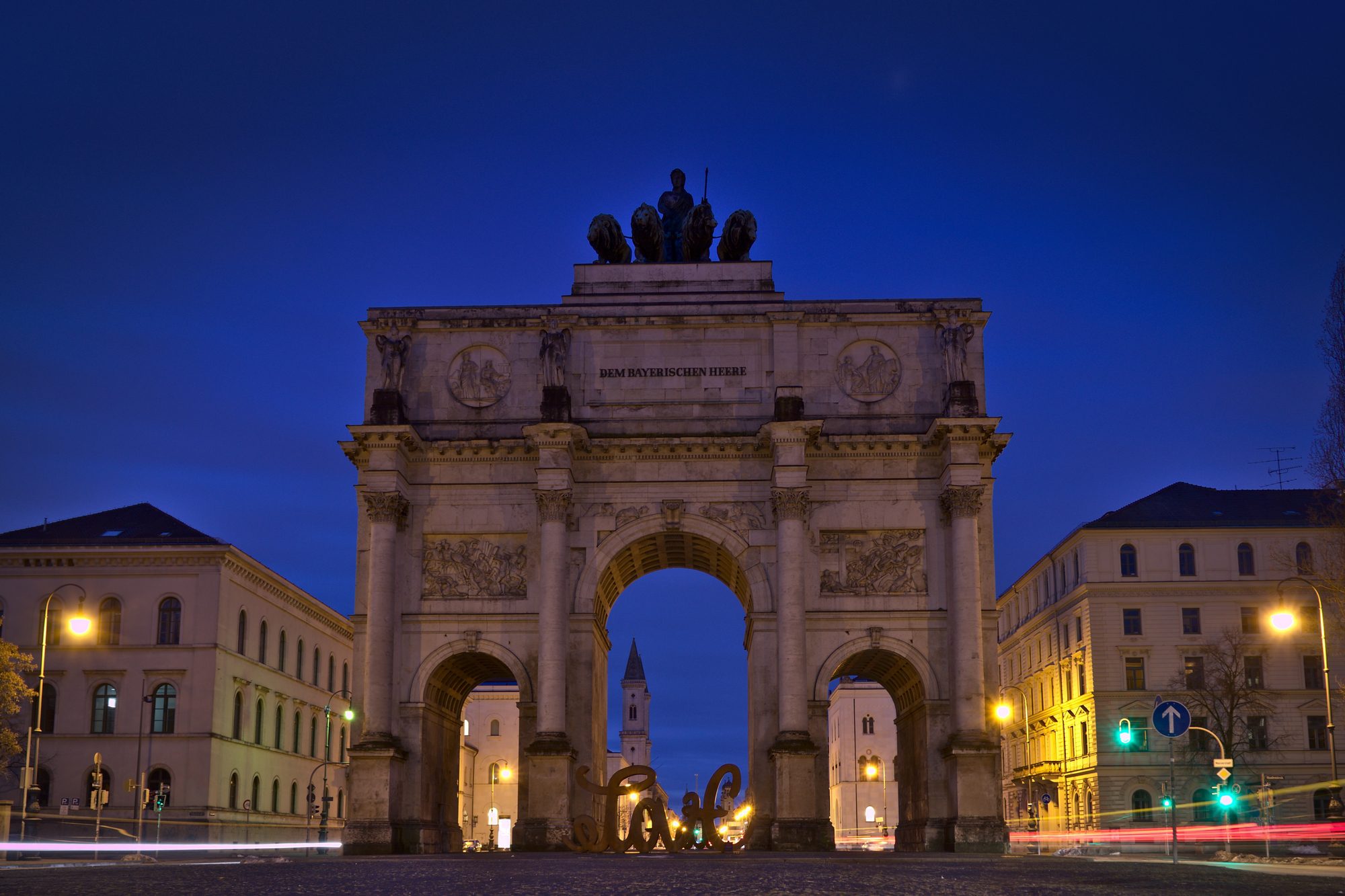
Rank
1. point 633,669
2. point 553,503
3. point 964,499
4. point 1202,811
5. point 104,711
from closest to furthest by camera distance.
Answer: point 964,499, point 553,503, point 104,711, point 1202,811, point 633,669

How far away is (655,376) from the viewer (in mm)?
43781

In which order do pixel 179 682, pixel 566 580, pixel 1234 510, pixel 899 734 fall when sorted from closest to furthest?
pixel 566 580 < pixel 899 734 < pixel 179 682 < pixel 1234 510

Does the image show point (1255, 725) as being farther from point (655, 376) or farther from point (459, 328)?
point (459, 328)

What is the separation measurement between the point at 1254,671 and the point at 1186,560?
5.68 metres

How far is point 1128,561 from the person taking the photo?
69938mm

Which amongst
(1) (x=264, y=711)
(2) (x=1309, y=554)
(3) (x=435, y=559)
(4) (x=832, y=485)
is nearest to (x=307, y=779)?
(1) (x=264, y=711)

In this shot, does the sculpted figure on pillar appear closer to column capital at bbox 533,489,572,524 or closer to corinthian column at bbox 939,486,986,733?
corinthian column at bbox 939,486,986,733

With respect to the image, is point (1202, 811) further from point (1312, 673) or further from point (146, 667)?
point (146, 667)

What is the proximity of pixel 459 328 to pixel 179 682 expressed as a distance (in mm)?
25069

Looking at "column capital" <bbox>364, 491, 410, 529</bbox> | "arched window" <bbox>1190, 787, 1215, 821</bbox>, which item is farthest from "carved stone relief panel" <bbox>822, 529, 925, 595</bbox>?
"arched window" <bbox>1190, 787, 1215, 821</bbox>

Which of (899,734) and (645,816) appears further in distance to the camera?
(899,734)

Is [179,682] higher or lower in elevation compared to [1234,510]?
Answer: lower

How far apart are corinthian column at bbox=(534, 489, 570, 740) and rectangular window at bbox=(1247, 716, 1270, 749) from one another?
3781 cm

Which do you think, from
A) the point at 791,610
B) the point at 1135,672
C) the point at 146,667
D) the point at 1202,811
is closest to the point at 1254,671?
the point at 1135,672
